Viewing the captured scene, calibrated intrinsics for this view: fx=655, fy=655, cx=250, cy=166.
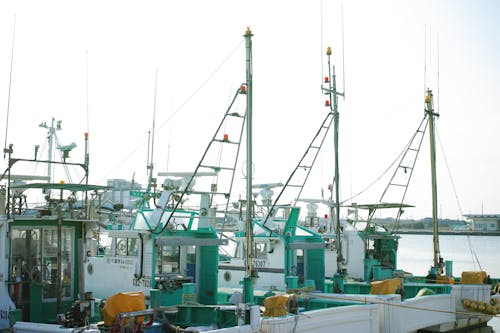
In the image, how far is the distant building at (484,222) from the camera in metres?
150

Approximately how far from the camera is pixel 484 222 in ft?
497

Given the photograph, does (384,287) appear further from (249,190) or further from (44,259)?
(44,259)

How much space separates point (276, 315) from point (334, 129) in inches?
345

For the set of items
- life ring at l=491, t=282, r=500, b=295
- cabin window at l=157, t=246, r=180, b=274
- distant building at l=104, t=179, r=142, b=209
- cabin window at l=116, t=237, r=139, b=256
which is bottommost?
life ring at l=491, t=282, r=500, b=295

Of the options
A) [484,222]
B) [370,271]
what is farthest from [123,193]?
[484,222]

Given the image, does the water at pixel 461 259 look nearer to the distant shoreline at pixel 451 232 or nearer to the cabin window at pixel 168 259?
the distant shoreline at pixel 451 232

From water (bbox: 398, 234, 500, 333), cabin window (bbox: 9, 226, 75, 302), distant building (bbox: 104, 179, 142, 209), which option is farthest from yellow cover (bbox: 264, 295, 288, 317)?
water (bbox: 398, 234, 500, 333)

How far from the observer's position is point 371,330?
52.3 ft

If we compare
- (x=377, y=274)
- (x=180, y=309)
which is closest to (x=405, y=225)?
(x=377, y=274)

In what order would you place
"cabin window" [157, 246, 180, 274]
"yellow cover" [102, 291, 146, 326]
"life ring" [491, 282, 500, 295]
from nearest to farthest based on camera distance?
"yellow cover" [102, 291, 146, 326] < "cabin window" [157, 246, 180, 274] < "life ring" [491, 282, 500, 295]

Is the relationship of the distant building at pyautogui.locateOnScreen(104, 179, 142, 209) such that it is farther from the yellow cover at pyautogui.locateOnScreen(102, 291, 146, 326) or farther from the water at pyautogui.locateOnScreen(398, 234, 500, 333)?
the water at pyautogui.locateOnScreen(398, 234, 500, 333)

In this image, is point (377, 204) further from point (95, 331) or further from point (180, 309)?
point (95, 331)

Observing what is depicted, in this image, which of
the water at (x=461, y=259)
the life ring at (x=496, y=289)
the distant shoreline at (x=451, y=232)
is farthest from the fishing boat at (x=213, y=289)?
the distant shoreline at (x=451, y=232)

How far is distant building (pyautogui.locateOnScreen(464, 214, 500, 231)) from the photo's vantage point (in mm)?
149750
